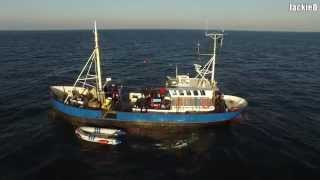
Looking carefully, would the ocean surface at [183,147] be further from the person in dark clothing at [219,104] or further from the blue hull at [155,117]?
the person in dark clothing at [219,104]

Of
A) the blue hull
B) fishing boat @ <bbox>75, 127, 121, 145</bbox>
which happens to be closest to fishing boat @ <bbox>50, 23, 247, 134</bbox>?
the blue hull

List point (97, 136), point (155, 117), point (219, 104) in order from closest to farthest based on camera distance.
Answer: point (97, 136), point (155, 117), point (219, 104)

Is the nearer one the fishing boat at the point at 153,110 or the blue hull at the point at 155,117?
the blue hull at the point at 155,117

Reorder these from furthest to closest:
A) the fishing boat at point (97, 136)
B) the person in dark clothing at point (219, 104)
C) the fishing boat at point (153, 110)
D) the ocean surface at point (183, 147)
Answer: the person in dark clothing at point (219, 104)
the fishing boat at point (153, 110)
the fishing boat at point (97, 136)
the ocean surface at point (183, 147)

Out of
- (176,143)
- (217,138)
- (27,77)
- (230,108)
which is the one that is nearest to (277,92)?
(230,108)

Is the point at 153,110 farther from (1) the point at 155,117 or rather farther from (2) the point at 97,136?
(2) the point at 97,136

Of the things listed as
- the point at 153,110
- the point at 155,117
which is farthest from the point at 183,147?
the point at 153,110

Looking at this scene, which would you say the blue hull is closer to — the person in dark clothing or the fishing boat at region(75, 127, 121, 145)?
the person in dark clothing

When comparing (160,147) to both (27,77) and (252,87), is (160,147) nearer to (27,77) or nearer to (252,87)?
(252,87)

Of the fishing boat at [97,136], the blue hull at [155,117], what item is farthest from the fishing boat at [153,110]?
the fishing boat at [97,136]

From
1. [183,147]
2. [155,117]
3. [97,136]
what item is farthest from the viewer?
[155,117]
